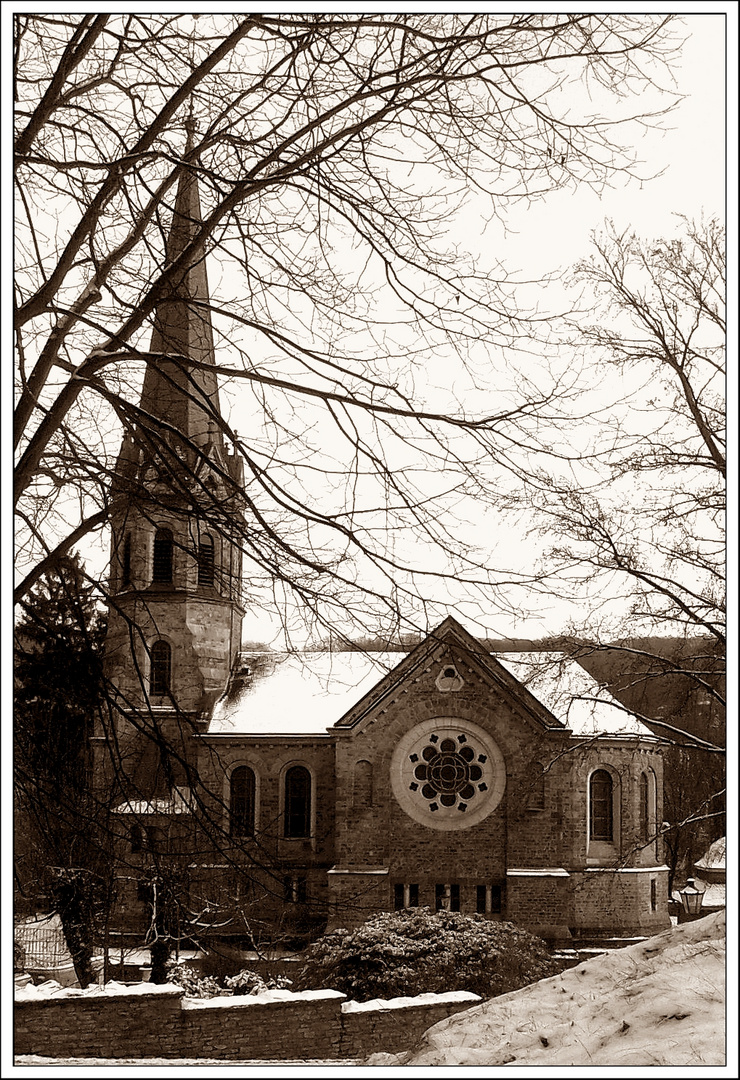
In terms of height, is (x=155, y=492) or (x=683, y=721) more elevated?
(x=155, y=492)

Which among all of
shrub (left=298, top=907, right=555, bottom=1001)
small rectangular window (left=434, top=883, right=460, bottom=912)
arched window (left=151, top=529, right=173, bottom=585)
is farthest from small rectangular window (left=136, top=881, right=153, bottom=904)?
small rectangular window (left=434, top=883, right=460, bottom=912)

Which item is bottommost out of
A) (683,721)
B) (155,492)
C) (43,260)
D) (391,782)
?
(391,782)

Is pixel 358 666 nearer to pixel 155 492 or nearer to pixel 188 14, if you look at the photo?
pixel 155 492

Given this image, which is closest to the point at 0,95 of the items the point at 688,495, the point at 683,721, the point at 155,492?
the point at 155,492

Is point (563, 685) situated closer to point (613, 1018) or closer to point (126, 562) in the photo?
point (126, 562)

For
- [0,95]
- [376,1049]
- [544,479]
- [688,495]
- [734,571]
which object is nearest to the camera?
[0,95]

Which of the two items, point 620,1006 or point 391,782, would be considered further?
point 391,782

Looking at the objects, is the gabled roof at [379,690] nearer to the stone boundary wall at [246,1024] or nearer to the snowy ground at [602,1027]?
the snowy ground at [602,1027]

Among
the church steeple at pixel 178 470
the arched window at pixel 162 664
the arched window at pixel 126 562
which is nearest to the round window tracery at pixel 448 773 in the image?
the arched window at pixel 162 664
